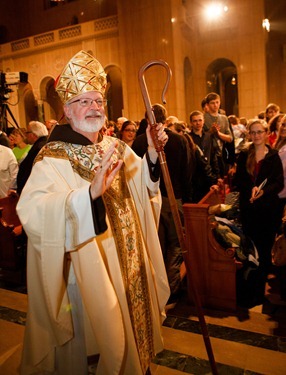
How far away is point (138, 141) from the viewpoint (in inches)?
143

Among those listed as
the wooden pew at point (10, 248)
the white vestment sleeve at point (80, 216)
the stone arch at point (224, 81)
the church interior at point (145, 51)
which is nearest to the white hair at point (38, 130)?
the wooden pew at point (10, 248)

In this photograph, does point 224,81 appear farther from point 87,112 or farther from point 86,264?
point 86,264

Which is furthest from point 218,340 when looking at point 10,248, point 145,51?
point 145,51

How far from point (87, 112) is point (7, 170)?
10.1 feet

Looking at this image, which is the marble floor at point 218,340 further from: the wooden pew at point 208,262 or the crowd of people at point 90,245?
the crowd of people at point 90,245

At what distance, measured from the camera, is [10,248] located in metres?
4.25

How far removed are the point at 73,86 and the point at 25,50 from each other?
1691cm

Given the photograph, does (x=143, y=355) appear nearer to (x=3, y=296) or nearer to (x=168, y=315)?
(x=168, y=315)

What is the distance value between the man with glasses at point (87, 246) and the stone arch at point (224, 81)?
594 inches

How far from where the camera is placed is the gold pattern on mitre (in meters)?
2.02

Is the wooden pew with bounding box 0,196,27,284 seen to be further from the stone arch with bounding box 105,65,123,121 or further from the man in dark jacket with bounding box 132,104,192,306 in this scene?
the stone arch with bounding box 105,65,123,121

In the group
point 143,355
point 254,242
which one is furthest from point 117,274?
point 254,242

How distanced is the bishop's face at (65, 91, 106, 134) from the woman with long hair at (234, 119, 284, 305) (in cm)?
210

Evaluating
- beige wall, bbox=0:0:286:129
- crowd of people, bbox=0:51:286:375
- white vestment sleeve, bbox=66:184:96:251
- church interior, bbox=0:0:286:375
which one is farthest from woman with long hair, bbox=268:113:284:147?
beige wall, bbox=0:0:286:129
